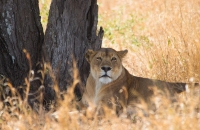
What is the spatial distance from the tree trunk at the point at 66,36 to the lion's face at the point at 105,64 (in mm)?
398

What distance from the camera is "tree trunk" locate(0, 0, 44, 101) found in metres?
7.20

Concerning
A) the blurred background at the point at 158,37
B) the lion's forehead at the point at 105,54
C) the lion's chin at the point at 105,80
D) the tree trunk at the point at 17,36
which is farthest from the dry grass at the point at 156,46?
the lion's forehead at the point at 105,54

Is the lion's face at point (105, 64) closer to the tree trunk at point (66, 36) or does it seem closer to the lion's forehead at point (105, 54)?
the lion's forehead at point (105, 54)

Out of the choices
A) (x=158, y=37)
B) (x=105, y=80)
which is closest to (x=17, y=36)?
(x=105, y=80)

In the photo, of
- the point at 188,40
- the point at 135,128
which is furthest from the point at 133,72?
the point at 135,128

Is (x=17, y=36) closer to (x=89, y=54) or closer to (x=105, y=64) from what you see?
(x=89, y=54)

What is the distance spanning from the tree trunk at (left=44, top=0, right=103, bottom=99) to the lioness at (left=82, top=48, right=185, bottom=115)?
0.38 metres

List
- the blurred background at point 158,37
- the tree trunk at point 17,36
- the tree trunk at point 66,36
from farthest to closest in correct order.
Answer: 1. the blurred background at point 158,37
2. the tree trunk at point 66,36
3. the tree trunk at point 17,36

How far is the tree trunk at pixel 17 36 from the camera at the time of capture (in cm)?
720

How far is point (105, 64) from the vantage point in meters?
6.84

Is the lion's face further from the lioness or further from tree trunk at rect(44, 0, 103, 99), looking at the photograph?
tree trunk at rect(44, 0, 103, 99)

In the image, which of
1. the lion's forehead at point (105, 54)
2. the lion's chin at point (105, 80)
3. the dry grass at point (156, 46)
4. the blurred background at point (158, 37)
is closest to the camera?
the dry grass at point (156, 46)

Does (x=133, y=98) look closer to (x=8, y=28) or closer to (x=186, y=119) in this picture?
(x=8, y=28)

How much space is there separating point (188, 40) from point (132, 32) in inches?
99.8
